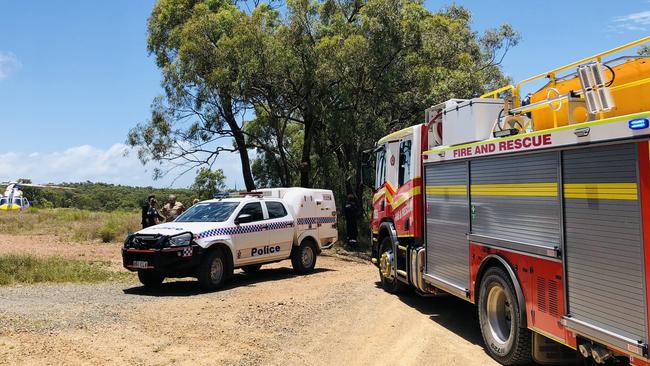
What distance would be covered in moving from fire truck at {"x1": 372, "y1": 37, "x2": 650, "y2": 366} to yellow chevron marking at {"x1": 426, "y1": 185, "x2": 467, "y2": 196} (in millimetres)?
29

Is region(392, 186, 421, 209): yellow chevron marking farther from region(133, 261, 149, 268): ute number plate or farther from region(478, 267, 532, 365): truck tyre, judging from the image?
region(133, 261, 149, 268): ute number plate

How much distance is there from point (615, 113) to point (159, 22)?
20.7 metres

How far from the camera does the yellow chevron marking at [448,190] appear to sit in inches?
287

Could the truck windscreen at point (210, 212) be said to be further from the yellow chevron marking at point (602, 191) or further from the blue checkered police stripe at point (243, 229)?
the yellow chevron marking at point (602, 191)

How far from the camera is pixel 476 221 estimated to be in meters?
6.93

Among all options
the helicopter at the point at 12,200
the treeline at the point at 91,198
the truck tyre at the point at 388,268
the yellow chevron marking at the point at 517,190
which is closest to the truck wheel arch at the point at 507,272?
the yellow chevron marking at the point at 517,190

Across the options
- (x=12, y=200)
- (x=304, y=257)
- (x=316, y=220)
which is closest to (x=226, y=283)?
(x=304, y=257)

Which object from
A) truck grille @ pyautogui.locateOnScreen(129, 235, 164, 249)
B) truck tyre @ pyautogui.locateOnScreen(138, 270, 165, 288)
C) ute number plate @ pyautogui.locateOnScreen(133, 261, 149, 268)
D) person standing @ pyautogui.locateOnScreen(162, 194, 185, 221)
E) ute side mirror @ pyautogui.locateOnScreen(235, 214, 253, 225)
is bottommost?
truck tyre @ pyautogui.locateOnScreen(138, 270, 165, 288)

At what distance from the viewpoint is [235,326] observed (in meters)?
8.08

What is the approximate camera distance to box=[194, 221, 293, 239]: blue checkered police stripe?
11.2 metres

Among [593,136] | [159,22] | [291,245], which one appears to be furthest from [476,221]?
[159,22]

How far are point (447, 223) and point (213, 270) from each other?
5.39 meters

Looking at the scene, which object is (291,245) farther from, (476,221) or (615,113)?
(615,113)

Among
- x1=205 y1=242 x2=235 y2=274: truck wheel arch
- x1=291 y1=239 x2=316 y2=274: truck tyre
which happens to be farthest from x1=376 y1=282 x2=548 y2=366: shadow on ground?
x1=291 y1=239 x2=316 y2=274: truck tyre
